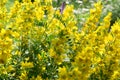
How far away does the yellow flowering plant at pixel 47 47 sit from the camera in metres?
3.33

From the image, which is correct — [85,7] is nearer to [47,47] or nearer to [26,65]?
[47,47]

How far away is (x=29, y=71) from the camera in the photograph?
11.5 feet

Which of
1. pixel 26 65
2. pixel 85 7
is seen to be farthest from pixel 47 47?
pixel 85 7

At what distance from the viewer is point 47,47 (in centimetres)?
363

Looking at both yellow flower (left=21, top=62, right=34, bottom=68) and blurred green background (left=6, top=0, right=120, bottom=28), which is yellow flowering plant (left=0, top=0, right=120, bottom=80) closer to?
yellow flower (left=21, top=62, right=34, bottom=68)

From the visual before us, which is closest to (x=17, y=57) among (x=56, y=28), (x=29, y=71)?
(x=29, y=71)

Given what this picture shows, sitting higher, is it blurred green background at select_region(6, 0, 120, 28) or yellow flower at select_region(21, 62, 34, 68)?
yellow flower at select_region(21, 62, 34, 68)

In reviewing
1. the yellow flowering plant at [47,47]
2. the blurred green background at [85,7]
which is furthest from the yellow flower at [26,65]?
the blurred green background at [85,7]

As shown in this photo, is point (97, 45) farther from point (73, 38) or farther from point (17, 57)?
point (17, 57)

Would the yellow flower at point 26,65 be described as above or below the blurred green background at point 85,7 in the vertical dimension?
above

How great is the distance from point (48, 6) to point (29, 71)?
0.84 meters

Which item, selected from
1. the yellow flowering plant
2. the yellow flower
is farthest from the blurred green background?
the yellow flower

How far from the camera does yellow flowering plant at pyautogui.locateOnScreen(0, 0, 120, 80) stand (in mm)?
3326

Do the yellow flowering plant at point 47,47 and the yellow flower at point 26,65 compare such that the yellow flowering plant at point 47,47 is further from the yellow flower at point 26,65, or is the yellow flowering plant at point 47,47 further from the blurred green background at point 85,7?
the blurred green background at point 85,7
